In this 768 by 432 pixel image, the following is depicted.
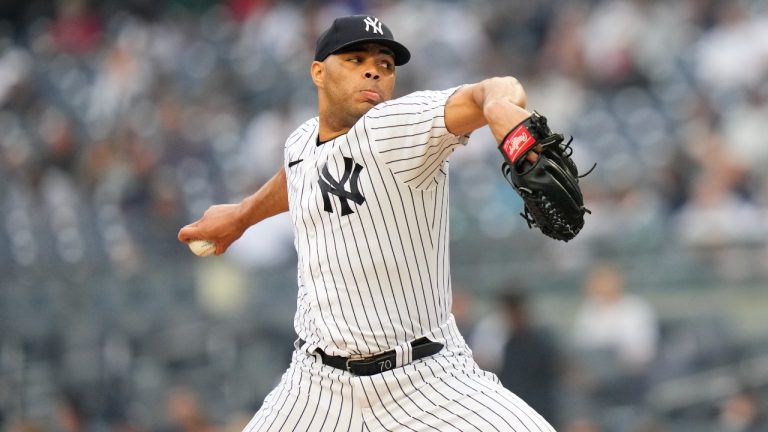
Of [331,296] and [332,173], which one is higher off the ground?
[332,173]

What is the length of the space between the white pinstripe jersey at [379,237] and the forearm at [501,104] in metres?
0.39

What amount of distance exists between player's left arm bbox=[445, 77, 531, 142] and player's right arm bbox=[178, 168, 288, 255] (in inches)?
44.1

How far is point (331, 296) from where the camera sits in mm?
4137

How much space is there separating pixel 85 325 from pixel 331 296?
604cm

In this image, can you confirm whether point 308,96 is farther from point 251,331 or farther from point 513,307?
point 513,307

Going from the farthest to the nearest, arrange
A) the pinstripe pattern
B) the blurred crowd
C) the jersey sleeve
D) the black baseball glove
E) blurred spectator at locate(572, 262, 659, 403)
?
the blurred crowd
blurred spectator at locate(572, 262, 659, 403)
the pinstripe pattern
the jersey sleeve
the black baseball glove

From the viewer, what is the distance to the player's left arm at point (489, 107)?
343 centimetres

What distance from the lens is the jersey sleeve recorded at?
3852 millimetres

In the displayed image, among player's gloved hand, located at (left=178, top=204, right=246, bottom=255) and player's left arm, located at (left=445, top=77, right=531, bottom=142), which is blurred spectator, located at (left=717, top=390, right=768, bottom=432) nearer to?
player's gloved hand, located at (left=178, top=204, right=246, bottom=255)

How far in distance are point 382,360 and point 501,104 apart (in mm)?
1022

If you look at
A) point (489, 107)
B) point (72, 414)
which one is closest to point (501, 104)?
point (489, 107)

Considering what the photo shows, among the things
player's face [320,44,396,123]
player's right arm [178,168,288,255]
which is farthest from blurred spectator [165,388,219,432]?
player's face [320,44,396,123]

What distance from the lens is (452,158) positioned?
1044cm

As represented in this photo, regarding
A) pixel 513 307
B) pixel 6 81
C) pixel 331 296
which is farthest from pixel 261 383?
pixel 6 81
